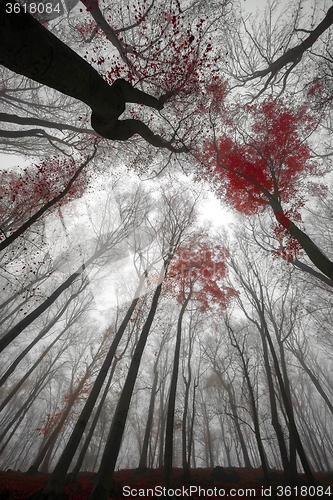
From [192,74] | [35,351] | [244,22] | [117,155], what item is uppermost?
[35,351]

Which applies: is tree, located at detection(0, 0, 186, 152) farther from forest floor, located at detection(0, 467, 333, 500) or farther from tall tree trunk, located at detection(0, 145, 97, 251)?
forest floor, located at detection(0, 467, 333, 500)

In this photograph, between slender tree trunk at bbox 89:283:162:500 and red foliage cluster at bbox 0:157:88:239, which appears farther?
red foliage cluster at bbox 0:157:88:239

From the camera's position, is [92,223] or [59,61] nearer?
[59,61]

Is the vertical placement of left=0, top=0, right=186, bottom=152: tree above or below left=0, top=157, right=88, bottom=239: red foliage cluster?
below

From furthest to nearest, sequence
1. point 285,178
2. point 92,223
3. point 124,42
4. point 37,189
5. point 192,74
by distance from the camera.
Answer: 1. point 92,223
2. point 37,189
3. point 285,178
4. point 124,42
5. point 192,74

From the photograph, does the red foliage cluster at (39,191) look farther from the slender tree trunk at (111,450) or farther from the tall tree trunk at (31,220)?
the slender tree trunk at (111,450)

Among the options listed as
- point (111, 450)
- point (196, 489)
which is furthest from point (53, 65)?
point (196, 489)

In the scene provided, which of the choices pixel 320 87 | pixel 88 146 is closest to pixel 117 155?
pixel 88 146

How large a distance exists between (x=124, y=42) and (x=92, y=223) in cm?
845

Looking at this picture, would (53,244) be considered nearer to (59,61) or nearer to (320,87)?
(59,61)

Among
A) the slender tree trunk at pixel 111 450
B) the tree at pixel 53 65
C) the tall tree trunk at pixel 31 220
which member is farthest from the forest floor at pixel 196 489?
the tree at pixel 53 65

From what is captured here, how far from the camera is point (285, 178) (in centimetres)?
855

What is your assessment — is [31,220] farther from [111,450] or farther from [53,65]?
[111,450]

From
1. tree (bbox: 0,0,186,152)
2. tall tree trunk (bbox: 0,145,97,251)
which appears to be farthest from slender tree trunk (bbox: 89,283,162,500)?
tree (bbox: 0,0,186,152)
